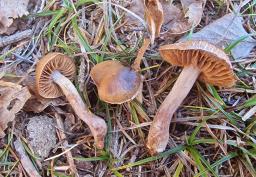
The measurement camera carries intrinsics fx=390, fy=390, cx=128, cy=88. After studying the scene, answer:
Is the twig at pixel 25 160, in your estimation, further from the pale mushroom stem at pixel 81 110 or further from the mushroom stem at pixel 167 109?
the mushroom stem at pixel 167 109

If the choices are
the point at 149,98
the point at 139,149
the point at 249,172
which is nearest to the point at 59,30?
the point at 149,98

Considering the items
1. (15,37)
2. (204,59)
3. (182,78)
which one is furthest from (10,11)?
(204,59)

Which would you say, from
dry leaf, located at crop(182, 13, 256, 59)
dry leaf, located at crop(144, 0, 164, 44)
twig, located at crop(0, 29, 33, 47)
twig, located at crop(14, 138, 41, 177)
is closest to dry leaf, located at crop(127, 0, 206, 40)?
dry leaf, located at crop(182, 13, 256, 59)

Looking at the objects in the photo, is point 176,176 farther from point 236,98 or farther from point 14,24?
point 14,24

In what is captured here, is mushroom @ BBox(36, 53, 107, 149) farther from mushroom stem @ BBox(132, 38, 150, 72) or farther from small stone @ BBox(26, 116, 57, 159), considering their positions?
mushroom stem @ BBox(132, 38, 150, 72)

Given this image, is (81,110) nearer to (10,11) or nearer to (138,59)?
(138,59)

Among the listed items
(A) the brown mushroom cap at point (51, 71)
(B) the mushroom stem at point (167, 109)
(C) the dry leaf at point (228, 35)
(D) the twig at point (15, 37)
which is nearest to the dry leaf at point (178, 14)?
(C) the dry leaf at point (228, 35)
